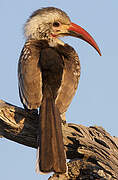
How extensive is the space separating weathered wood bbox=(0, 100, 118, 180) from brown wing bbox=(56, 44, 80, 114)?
17.0 inches

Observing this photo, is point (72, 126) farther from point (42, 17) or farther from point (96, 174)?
point (42, 17)

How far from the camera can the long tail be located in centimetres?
529

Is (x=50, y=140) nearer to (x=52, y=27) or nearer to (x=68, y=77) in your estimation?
(x=68, y=77)

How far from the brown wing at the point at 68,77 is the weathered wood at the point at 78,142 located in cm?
43

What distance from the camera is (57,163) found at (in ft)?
17.3

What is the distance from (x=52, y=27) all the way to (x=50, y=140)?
131 inches

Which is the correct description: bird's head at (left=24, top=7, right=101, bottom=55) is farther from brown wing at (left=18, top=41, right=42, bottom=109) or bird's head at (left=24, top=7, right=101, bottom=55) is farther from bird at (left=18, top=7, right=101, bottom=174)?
brown wing at (left=18, top=41, right=42, bottom=109)

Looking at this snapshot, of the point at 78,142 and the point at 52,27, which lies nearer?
the point at 78,142

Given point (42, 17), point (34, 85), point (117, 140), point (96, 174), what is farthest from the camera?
point (42, 17)

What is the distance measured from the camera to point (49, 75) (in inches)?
264

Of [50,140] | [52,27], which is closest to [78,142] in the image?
[50,140]

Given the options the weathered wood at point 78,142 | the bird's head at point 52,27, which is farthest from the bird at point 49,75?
the weathered wood at point 78,142

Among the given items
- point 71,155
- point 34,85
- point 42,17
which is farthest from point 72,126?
point 42,17

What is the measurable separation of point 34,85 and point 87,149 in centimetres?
141
